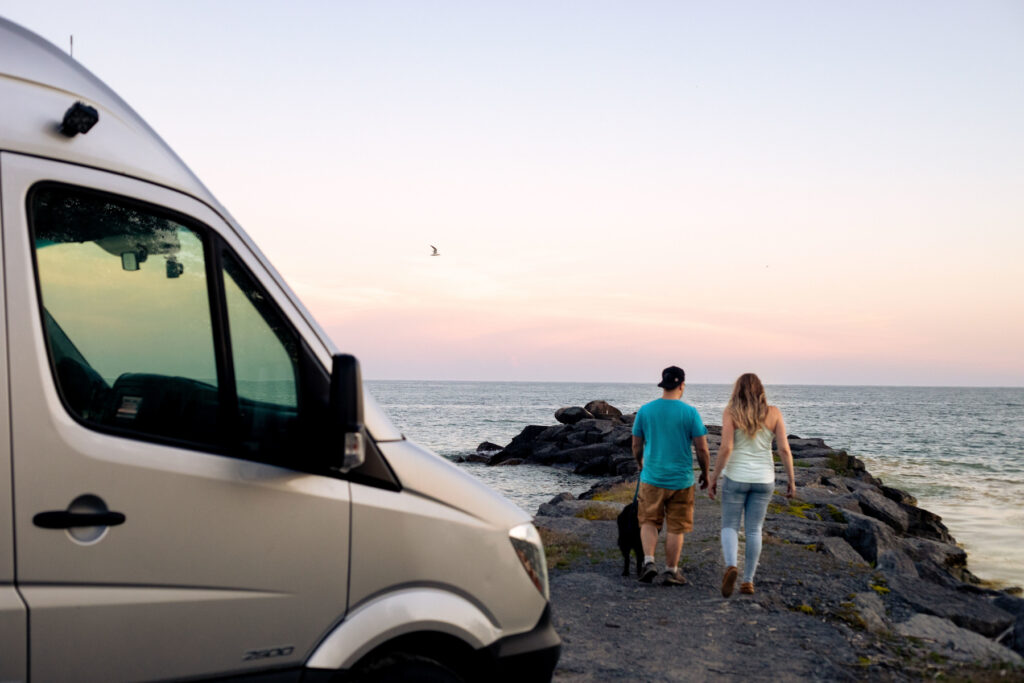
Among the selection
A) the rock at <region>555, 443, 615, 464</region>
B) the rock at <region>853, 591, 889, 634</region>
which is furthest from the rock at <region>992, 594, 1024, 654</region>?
the rock at <region>555, 443, 615, 464</region>

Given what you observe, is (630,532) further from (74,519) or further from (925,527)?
(925,527)

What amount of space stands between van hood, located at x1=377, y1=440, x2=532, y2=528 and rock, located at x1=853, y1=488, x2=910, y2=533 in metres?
14.4

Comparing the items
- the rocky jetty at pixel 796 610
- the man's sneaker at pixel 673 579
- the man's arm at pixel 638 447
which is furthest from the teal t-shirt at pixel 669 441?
the rocky jetty at pixel 796 610

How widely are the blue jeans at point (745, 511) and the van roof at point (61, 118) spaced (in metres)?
5.74

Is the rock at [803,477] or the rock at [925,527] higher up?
the rock at [803,477]

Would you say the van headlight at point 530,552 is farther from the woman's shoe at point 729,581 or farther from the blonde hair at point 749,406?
the woman's shoe at point 729,581

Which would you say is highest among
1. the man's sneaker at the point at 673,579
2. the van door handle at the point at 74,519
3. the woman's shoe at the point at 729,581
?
the van door handle at the point at 74,519

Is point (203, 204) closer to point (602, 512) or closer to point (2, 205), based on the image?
point (2, 205)

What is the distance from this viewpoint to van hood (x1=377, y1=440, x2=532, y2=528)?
3.05 meters

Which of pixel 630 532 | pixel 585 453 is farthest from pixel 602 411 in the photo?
pixel 630 532

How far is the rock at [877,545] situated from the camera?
962 centimetres

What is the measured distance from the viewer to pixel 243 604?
2713 millimetres

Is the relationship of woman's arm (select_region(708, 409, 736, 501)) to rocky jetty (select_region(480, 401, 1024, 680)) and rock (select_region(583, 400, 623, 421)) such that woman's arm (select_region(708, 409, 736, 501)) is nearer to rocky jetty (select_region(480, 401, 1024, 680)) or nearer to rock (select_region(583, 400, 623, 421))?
rocky jetty (select_region(480, 401, 1024, 680))

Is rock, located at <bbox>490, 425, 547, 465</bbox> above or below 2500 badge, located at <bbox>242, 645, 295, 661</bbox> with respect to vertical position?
below
